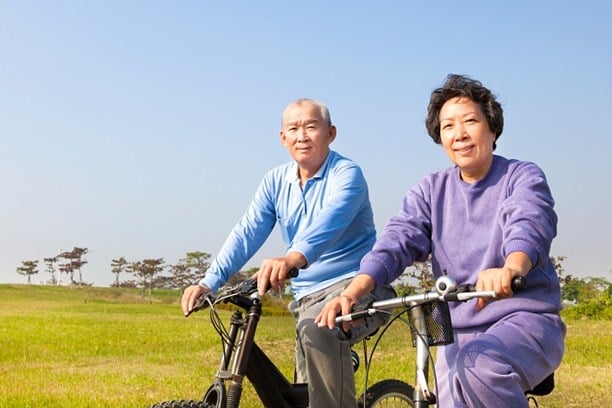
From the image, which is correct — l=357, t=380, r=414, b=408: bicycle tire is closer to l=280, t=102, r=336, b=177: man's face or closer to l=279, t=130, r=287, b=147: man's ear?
l=280, t=102, r=336, b=177: man's face

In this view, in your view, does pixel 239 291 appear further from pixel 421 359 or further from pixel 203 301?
pixel 421 359

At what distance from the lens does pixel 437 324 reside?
3.24 m

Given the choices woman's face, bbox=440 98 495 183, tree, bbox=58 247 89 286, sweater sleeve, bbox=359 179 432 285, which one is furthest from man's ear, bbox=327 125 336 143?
tree, bbox=58 247 89 286

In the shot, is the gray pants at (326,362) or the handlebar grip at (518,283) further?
the gray pants at (326,362)

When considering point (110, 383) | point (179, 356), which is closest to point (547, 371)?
point (110, 383)

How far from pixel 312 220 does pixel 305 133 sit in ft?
1.77

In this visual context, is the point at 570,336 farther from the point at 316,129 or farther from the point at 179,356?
the point at 316,129

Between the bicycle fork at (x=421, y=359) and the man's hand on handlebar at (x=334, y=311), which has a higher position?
the man's hand on handlebar at (x=334, y=311)

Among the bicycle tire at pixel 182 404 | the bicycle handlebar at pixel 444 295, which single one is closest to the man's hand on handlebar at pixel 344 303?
the bicycle handlebar at pixel 444 295

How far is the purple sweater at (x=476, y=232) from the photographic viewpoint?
3492 millimetres

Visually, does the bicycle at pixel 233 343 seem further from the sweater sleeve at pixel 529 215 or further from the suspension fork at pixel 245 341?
the sweater sleeve at pixel 529 215

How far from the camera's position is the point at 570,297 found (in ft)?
100

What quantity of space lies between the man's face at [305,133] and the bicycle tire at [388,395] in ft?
5.33

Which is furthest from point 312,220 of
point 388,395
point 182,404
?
point 182,404
